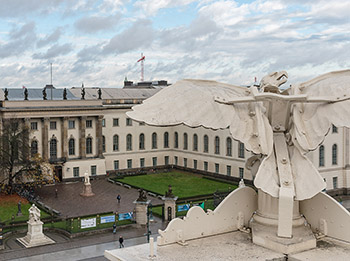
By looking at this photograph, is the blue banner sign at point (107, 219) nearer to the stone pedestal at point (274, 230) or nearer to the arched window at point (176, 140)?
the stone pedestal at point (274, 230)

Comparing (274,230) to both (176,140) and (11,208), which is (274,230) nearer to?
(11,208)

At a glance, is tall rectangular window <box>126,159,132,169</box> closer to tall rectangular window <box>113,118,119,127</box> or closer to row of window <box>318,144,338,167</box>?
tall rectangular window <box>113,118,119,127</box>

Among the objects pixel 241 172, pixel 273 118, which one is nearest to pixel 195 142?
pixel 241 172

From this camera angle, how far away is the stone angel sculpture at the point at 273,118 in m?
22.8

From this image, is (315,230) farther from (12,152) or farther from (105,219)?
(12,152)

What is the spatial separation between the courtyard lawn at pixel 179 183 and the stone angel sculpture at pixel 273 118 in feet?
119

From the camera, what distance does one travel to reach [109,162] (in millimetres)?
78000

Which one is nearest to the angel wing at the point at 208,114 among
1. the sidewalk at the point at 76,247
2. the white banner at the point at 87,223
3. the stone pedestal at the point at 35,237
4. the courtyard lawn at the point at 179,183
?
the sidewalk at the point at 76,247

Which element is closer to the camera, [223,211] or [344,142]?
[223,211]

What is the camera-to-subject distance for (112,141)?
258 ft

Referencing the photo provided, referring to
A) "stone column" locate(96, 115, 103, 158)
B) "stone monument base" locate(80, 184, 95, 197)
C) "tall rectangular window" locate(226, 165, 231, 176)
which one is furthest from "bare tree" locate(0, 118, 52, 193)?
"tall rectangular window" locate(226, 165, 231, 176)

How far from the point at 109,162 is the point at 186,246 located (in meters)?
55.8

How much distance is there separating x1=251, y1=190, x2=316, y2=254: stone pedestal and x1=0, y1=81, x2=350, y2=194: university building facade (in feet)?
122

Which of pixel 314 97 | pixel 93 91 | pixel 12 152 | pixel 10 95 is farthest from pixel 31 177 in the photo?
pixel 314 97
